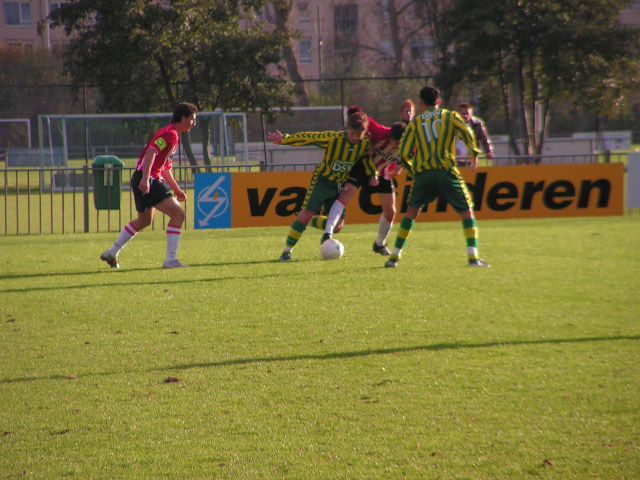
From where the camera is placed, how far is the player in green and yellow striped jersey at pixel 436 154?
26.8ft

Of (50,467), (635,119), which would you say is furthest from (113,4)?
(635,119)

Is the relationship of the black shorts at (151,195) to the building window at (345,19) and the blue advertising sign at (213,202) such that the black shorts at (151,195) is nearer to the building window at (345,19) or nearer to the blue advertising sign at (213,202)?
the blue advertising sign at (213,202)

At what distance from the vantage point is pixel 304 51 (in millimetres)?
Answer: 59219

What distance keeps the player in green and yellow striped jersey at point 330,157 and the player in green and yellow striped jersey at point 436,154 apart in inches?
31.7

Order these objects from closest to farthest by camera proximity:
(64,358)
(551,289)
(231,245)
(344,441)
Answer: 1. (344,441)
2. (64,358)
3. (551,289)
4. (231,245)

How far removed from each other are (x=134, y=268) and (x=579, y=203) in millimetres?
8687

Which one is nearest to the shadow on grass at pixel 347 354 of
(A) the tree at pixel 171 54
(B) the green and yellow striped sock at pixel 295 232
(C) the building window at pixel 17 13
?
(B) the green and yellow striped sock at pixel 295 232

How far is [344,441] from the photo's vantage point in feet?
11.4

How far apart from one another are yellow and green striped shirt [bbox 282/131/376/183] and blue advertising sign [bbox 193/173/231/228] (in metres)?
3.77

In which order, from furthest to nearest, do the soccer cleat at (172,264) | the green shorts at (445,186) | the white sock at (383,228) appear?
the white sock at (383,228) → the soccer cleat at (172,264) → the green shorts at (445,186)

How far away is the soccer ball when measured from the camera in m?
9.23

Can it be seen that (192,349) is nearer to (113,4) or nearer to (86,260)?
(86,260)

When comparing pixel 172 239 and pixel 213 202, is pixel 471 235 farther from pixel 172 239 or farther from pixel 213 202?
pixel 213 202

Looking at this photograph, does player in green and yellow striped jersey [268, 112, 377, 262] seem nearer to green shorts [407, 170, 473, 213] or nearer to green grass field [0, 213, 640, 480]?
green grass field [0, 213, 640, 480]
